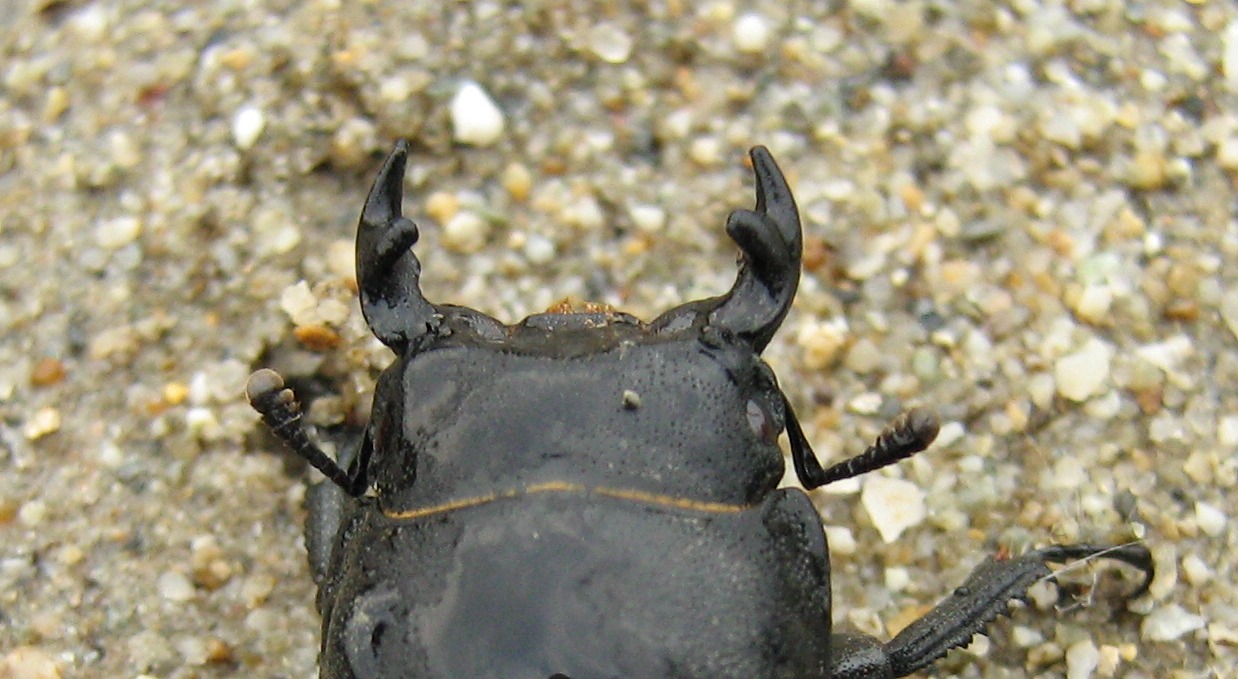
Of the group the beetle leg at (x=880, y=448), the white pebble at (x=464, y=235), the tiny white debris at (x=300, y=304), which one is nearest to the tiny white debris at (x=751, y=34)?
the white pebble at (x=464, y=235)

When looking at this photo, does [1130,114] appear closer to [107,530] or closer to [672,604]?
[672,604]

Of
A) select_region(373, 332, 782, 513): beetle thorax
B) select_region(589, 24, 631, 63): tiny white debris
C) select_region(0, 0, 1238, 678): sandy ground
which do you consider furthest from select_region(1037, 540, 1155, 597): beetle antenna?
select_region(589, 24, 631, 63): tiny white debris

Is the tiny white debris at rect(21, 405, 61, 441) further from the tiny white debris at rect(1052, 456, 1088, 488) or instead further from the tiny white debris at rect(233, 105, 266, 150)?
the tiny white debris at rect(1052, 456, 1088, 488)

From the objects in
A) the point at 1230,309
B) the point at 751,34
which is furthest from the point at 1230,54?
the point at 751,34

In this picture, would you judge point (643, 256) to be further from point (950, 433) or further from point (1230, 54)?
point (1230, 54)

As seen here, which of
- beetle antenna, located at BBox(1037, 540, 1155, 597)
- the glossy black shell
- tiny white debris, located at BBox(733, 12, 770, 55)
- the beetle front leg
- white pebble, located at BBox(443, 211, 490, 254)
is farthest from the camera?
tiny white debris, located at BBox(733, 12, 770, 55)

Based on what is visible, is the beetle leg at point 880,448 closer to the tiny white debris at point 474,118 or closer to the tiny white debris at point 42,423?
the tiny white debris at point 474,118
